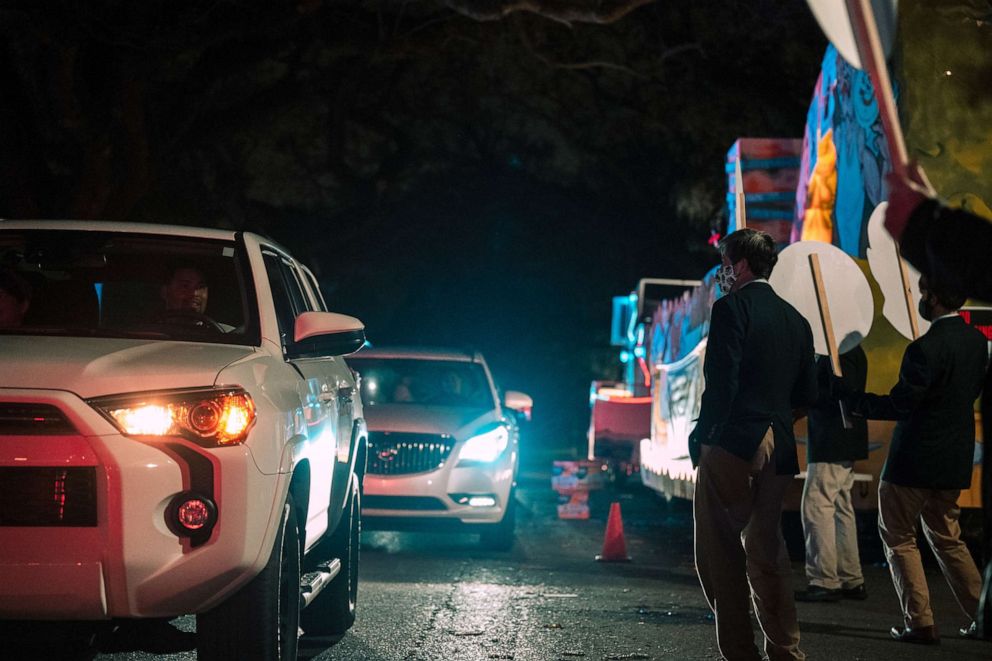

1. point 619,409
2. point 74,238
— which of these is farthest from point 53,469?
point 619,409

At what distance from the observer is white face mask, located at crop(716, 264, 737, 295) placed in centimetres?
635

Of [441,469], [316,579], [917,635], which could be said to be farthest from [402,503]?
[316,579]

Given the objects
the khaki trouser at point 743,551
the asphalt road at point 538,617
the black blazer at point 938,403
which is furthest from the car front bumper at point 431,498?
the khaki trouser at point 743,551

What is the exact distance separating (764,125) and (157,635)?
19.2 m

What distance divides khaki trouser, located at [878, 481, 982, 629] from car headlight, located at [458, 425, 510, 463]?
181 inches

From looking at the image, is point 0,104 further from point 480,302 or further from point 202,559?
point 480,302

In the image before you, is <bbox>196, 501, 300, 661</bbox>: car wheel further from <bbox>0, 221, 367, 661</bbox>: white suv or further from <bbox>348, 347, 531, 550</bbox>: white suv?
<bbox>348, 347, 531, 550</bbox>: white suv

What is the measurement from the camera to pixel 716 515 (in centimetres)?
600

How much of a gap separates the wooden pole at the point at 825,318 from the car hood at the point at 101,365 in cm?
398

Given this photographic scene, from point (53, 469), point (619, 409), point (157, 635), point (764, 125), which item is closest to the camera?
point (53, 469)

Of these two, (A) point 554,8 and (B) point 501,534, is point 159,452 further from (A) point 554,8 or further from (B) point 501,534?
(A) point 554,8

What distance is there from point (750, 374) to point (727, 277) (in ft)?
1.77

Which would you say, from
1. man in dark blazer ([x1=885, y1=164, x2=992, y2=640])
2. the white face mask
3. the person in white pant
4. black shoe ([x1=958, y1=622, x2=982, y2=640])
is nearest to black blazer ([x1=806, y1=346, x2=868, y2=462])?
the person in white pant

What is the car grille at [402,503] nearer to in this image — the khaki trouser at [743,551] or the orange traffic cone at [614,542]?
the orange traffic cone at [614,542]
